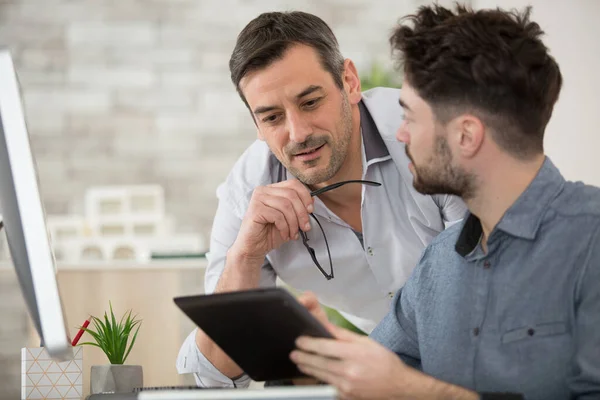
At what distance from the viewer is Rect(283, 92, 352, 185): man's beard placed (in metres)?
2.09

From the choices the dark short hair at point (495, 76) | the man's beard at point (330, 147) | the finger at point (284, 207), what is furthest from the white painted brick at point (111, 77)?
the dark short hair at point (495, 76)

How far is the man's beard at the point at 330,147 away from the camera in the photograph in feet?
6.84

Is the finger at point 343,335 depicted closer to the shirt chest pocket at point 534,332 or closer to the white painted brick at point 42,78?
the shirt chest pocket at point 534,332

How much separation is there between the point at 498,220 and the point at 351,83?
925 millimetres

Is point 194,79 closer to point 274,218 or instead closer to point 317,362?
point 274,218

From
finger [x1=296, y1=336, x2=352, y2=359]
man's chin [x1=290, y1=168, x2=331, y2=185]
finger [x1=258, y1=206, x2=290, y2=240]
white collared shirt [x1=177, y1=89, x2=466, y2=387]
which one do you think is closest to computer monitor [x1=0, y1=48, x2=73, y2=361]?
finger [x1=296, y1=336, x2=352, y2=359]

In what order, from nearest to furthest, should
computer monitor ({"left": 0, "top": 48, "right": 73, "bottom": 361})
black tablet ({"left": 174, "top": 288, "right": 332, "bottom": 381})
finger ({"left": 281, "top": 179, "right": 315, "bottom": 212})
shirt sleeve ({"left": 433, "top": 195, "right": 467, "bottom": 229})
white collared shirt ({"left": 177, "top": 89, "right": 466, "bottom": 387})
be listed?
computer monitor ({"left": 0, "top": 48, "right": 73, "bottom": 361}), black tablet ({"left": 174, "top": 288, "right": 332, "bottom": 381}), finger ({"left": 281, "top": 179, "right": 315, "bottom": 212}), shirt sleeve ({"left": 433, "top": 195, "right": 467, "bottom": 229}), white collared shirt ({"left": 177, "top": 89, "right": 466, "bottom": 387})

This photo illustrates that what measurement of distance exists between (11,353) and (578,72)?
3.60 metres

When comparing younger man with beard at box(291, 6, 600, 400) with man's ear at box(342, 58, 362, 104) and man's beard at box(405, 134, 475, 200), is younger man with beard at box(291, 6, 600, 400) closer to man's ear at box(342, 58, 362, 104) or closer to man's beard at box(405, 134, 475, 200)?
man's beard at box(405, 134, 475, 200)

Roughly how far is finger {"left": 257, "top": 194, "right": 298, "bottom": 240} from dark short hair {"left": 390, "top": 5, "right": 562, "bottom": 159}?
0.61m

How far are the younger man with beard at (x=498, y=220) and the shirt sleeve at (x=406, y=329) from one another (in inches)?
2.3

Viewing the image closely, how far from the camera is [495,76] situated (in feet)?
4.80

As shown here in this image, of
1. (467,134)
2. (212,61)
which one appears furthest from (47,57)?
(467,134)

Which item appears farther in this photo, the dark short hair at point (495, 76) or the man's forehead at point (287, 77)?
Result: the man's forehead at point (287, 77)
